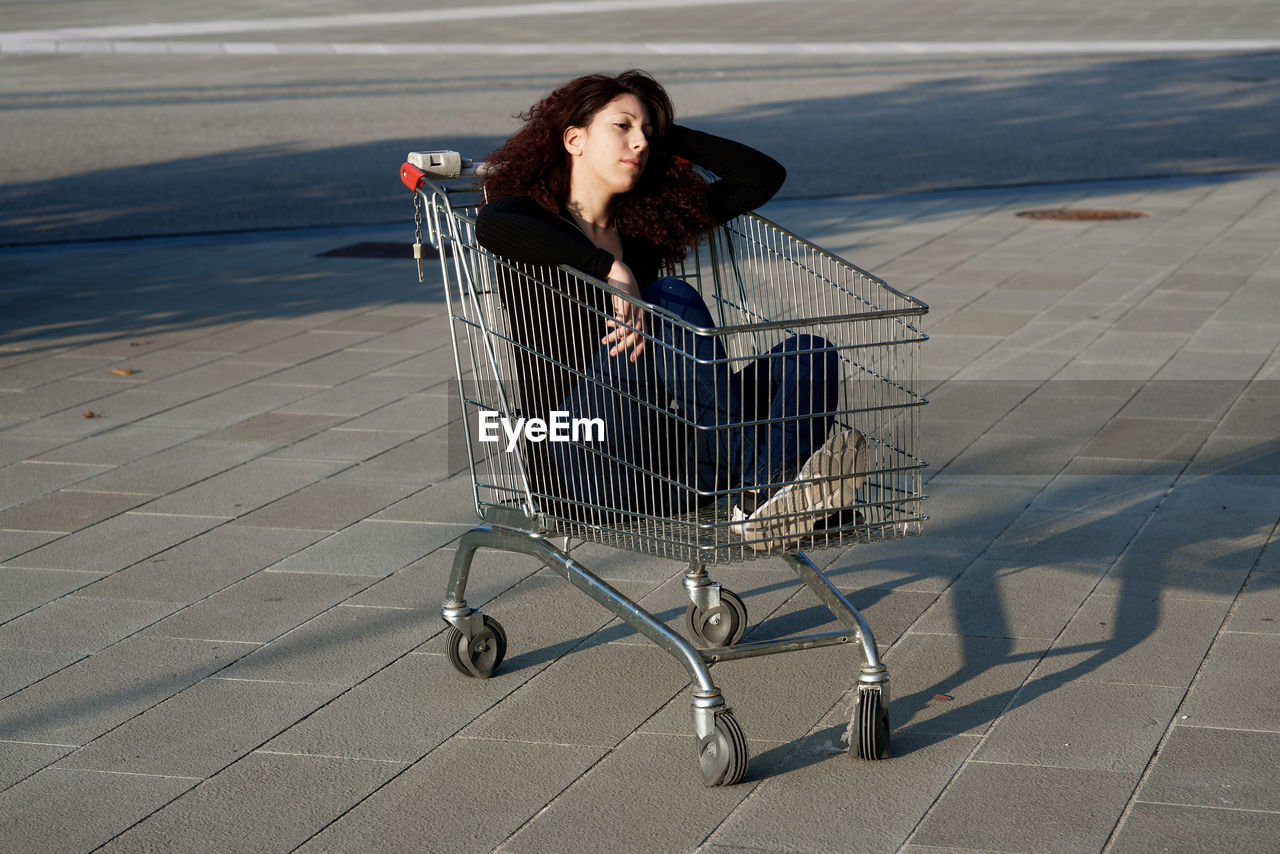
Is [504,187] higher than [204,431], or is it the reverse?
[504,187]

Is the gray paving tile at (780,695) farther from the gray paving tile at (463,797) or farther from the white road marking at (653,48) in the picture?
the white road marking at (653,48)

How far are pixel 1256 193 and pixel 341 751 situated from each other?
393 inches

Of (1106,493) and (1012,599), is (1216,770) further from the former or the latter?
(1106,493)

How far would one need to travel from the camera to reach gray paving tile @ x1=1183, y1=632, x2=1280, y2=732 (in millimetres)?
3414

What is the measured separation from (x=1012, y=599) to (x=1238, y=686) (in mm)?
769

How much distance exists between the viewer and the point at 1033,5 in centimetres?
3105

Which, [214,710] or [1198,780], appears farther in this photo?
[214,710]

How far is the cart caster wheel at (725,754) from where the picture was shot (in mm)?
3178

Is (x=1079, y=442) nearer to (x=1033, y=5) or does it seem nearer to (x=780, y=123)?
(x=780, y=123)

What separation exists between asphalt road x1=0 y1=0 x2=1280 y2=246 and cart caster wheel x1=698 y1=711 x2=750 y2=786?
30.0 feet

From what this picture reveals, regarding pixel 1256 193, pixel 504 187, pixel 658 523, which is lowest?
pixel 1256 193

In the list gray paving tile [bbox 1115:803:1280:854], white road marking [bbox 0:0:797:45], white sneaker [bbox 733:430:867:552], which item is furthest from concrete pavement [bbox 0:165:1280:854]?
white road marking [bbox 0:0:797:45]

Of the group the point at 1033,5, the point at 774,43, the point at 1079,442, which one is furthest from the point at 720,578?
the point at 1033,5

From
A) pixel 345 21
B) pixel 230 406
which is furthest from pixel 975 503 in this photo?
pixel 345 21
